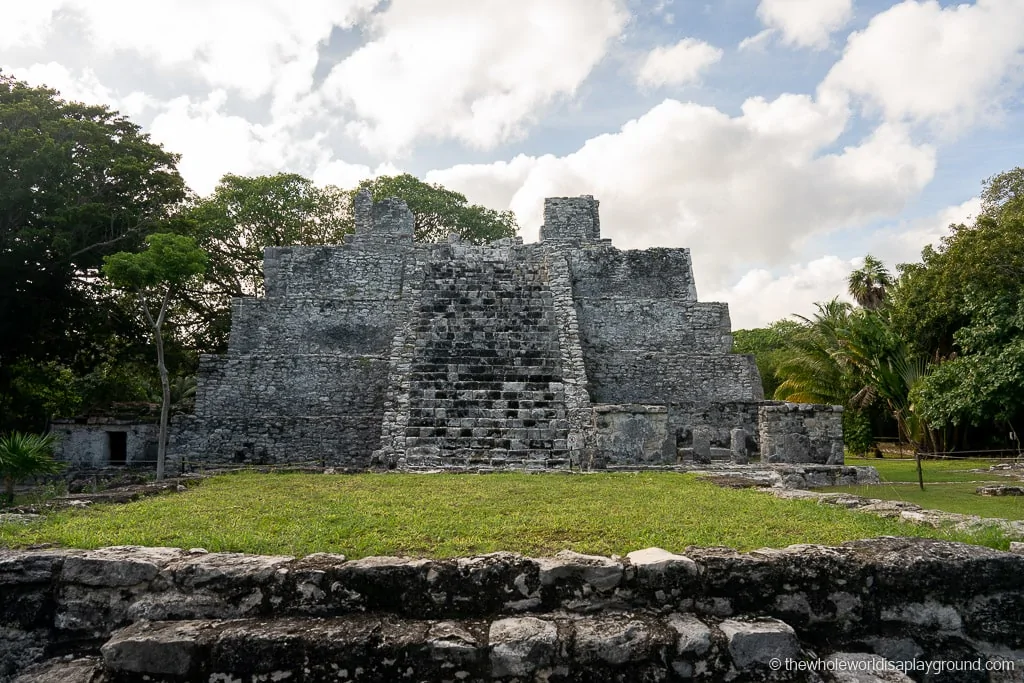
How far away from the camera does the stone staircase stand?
34.2ft

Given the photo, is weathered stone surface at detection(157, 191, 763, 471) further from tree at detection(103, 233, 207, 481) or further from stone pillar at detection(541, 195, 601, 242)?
tree at detection(103, 233, 207, 481)

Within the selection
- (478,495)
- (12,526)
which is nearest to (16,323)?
(12,526)

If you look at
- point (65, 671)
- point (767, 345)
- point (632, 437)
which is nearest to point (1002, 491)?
point (632, 437)

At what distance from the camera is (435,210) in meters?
30.8

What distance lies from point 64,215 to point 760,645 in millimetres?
15965

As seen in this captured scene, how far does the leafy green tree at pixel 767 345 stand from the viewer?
35.1 metres

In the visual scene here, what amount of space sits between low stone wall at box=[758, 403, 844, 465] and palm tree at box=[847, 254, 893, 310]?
21690mm

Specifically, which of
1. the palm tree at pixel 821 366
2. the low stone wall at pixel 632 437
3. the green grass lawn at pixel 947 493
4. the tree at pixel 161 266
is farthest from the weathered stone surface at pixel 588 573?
the palm tree at pixel 821 366

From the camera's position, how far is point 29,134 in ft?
44.4

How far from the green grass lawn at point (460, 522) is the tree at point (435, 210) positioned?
25076mm

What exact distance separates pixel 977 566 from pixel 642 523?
6.31 feet

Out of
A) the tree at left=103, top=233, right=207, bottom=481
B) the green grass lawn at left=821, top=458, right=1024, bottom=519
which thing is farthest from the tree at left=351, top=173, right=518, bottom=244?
the green grass lawn at left=821, top=458, right=1024, bottom=519

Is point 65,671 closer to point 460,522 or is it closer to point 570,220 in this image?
point 460,522

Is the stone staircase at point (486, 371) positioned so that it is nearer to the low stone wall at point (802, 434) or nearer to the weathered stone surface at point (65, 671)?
the low stone wall at point (802, 434)
